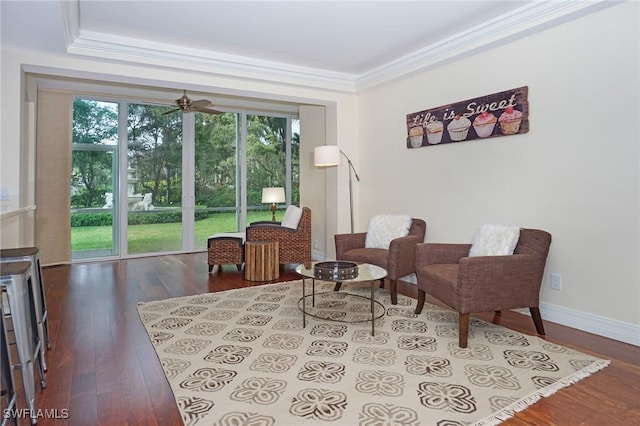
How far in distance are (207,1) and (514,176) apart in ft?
10.2

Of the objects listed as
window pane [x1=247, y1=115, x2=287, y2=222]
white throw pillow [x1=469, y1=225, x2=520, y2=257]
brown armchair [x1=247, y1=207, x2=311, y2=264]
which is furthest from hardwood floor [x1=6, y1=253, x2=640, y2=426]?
window pane [x1=247, y1=115, x2=287, y2=222]

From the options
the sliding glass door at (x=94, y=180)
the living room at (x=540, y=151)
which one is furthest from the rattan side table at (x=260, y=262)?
the sliding glass door at (x=94, y=180)

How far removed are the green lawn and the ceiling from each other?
11.2 feet

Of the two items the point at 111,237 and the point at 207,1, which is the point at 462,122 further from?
the point at 111,237

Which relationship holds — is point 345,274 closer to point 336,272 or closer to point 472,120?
point 336,272

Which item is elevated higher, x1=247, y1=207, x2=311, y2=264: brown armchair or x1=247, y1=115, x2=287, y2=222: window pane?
x1=247, y1=115, x2=287, y2=222: window pane

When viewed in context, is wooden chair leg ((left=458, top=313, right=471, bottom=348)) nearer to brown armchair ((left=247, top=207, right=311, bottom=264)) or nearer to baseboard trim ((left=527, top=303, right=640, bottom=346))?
baseboard trim ((left=527, top=303, right=640, bottom=346))

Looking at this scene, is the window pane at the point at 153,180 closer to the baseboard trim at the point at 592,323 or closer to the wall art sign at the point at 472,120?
the wall art sign at the point at 472,120

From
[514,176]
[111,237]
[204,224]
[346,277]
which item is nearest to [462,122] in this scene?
[514,176]

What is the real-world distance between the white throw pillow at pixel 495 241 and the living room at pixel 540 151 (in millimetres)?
344

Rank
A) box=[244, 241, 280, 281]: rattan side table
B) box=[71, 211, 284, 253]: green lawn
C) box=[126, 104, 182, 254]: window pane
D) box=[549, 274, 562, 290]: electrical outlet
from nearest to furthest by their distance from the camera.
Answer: box=[549, 274, 562, 290]: electrical outlet → box=[244, 241, 280, 281]: rattan side table → box=[71, 211, 284, 253]: green lawn → box=[126, 104, 182, 254]: window pane

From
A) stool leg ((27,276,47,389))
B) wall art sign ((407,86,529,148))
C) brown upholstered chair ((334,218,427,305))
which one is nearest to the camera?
stool leg ((27,276,47,389))

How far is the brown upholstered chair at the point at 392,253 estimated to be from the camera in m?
3.70

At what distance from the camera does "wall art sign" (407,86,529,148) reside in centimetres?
350
